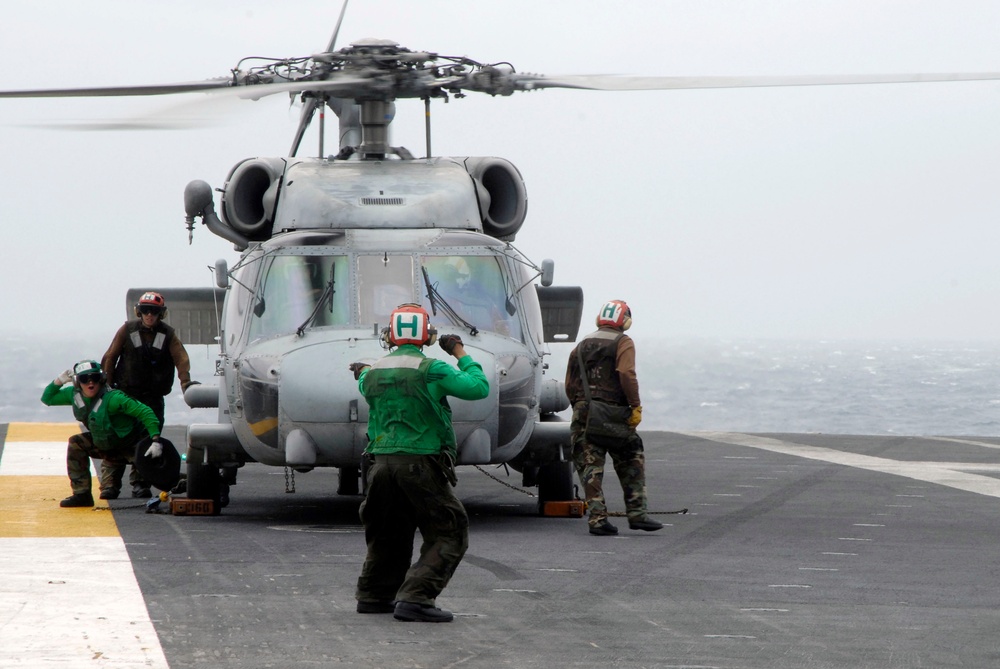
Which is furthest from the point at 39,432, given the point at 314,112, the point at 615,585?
the point at 615,585

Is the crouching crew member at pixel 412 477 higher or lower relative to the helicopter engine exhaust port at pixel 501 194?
lower

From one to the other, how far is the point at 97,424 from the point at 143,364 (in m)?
0.89

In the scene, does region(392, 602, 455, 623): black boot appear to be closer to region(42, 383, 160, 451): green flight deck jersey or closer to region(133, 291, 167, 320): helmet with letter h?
region(42, 383, 160, 451): green flight deck jersey

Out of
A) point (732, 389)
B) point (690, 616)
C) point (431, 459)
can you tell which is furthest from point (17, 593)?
point (732, 389)

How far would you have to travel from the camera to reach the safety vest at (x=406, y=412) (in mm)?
8031

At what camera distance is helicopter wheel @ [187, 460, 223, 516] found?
42.3 feet

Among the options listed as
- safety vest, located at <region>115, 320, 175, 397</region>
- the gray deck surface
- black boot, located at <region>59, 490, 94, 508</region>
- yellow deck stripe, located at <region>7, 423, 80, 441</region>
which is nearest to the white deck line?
the gray deck surface

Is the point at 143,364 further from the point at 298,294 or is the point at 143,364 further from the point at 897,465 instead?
the point at 897,465

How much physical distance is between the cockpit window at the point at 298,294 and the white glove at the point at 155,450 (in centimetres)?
127

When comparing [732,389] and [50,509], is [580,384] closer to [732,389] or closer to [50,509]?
[50,509]

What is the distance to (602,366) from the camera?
12.2m

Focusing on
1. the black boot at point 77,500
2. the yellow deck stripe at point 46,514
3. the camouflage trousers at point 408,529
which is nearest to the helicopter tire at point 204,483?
the yellow deck stripe at point 46,514

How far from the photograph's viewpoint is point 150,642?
23.4ft

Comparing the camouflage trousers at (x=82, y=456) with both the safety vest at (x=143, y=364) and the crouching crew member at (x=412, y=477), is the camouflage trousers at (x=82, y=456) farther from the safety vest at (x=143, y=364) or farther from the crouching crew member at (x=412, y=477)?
the crouching crew member at (x=412, y=477)
